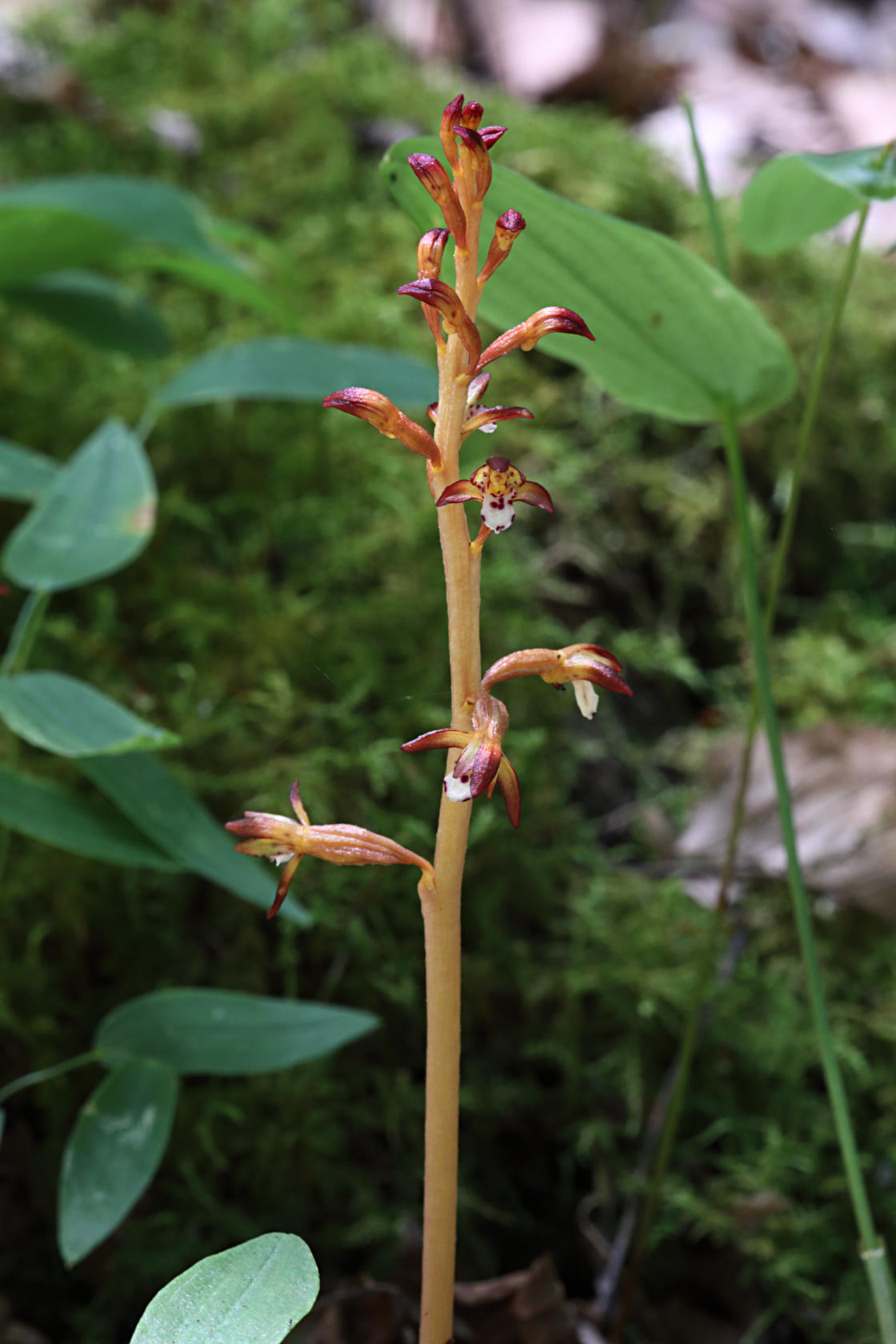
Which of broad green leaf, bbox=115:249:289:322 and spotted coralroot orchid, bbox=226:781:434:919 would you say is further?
broad green leaf, bbox=115:249:289:322

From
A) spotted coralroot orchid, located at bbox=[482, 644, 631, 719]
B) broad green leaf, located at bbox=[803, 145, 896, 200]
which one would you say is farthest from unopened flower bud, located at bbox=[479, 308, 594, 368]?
broad green leaf, located at bbox=[803, 145, 896, 200]

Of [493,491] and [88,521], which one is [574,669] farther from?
[88,521]

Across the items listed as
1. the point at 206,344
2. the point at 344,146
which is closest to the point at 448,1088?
A: the point at 206,344

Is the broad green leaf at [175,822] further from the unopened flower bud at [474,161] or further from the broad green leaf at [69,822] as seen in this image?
the unopened flower bud at [474,161]

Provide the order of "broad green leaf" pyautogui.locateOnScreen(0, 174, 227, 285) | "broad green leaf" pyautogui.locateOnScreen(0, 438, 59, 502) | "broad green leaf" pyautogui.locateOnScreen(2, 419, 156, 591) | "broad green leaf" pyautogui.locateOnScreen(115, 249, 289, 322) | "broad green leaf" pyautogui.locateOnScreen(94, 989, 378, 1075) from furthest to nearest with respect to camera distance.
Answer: "broad green leaf" pyautogui.locateOnScreen(115, 249, 289, 322) → "broad green leaf" pyautogui.locateOnScreen(0, 174, 227, 285) → "broad green leaf" pyautogui.locateOnScreen(0, 438, 59, 502) → "broad green leaf" pyautogui.locateOnScreen(2, 419, 156, 591) → "broad green leaf" pyautogui.locateOnScreen(94, 989, 378, 1075)

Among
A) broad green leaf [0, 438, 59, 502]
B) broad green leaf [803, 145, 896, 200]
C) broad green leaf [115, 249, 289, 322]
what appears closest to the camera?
broad green leaf [803, 145, 896, 200]

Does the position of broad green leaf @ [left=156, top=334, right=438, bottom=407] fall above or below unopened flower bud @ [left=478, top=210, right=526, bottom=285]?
above

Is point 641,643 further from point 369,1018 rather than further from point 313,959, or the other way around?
point 369,1018

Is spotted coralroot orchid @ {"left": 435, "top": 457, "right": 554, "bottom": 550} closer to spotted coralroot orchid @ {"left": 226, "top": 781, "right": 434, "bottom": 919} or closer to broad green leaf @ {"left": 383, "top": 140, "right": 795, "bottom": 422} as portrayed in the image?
spotted coralroot orchid @ {"left": 226, "top": 781, "right": 434, "bottom": 919}
